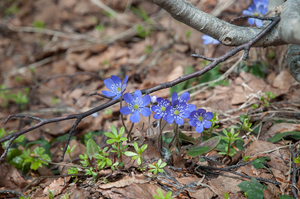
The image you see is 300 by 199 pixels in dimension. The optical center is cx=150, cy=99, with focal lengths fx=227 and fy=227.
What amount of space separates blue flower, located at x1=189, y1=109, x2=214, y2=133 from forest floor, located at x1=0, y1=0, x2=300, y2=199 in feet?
1.02

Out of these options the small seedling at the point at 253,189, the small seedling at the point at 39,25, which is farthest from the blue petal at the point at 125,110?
the small seedling at the point at 39,25

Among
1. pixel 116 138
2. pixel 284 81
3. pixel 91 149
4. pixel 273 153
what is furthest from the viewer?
pixel 284 81

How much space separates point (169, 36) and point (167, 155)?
267cm

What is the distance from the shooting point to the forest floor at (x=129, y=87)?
→ 1655mm

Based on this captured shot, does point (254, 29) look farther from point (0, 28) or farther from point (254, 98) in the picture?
point (0, 28)

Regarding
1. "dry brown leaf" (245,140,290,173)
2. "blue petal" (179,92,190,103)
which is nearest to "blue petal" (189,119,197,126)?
"blue petal" (179,92,190,103)

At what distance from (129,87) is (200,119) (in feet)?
6.16

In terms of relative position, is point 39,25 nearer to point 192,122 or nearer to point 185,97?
point 185,97

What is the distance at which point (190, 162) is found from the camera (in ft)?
5.78

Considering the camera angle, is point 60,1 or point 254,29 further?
point 60,1

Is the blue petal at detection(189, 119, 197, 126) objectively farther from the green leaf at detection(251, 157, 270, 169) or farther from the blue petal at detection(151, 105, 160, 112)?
the green leaf at detection(251, 157, 270, 169)

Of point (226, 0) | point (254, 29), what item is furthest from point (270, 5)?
point (254, 29)

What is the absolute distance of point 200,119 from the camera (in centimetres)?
158

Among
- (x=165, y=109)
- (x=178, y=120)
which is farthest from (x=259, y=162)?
(x=165, y=109)
